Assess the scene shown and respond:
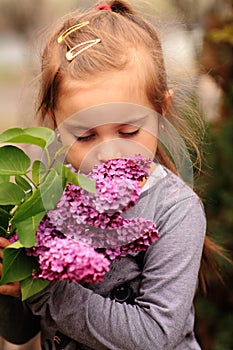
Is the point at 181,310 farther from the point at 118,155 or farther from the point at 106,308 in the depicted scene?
the point at 118,155

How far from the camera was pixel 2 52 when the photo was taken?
9.48 metres

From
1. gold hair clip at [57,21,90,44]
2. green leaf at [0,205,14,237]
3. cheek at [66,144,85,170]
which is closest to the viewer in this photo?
green leaf at [0,205,14,237]

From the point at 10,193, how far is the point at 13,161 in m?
0.07

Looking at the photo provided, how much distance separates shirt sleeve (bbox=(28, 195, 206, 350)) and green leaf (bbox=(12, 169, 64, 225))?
286mm

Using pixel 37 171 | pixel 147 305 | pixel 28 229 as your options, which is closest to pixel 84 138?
pixel 37 171

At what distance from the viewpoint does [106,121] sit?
5.85 ft

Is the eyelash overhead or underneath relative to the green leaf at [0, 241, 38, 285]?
overhead

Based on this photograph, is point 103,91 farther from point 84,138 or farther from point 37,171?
point 37,171

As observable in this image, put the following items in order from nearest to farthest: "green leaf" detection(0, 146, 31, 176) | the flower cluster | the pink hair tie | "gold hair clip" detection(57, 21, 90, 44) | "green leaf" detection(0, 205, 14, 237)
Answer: the flower cluster < "green leaf" detection(0, 146, 31, 176) < "green leaf" detection(0, 205, 14, 237) < "gold hair clip" detection(57, 21, 90, 44) < the pink hair tie

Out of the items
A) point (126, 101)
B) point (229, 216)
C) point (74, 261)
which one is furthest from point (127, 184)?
point (229, 216)

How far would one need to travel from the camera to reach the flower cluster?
153 centimetres

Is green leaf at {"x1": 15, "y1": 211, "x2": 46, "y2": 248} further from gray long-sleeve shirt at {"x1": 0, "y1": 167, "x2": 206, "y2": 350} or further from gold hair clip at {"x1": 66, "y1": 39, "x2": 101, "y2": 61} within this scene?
gold hair clip at {"x1": 66, "y1": 39, "x2": 101, "y2": 61}

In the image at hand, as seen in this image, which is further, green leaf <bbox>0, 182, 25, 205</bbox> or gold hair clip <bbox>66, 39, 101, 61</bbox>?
gold hair clip <bbox>66, 39, 101, 61</bbox>

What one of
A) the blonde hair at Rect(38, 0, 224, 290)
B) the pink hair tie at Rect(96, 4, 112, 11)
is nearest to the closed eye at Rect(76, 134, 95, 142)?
the blonde hair at Rect(38, 0, 224, 290)
